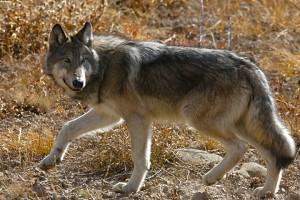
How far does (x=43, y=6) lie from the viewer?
11.2 metres

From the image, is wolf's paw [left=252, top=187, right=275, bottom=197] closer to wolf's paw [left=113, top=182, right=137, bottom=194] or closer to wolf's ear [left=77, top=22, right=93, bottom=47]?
wolf's paw [left=113, top=182, right=137, bottom=194]

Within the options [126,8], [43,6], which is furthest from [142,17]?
[43,6]

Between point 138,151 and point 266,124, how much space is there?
1.19 meters

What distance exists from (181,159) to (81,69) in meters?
1.44

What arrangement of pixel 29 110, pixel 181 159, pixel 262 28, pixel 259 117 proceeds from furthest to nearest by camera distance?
1. pixel 262 28
2. pixel 29 110
3. pixel 181 159
4. pixel 259 117

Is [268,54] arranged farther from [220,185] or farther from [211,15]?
[220,185]

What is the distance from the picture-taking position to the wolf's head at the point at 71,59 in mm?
7124

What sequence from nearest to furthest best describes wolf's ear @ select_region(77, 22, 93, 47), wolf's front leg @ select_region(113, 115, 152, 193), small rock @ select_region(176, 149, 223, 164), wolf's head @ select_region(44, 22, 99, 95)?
1. wolf's front leg @ select_region(113, 115, 152, 193)
2. wolf's head @ select_region(44, 22, 99, 95)
3. wolf's ear @ select_region(77, 22, 93, 47)
4. small rock @ select_region(176, 149, 223, 164)

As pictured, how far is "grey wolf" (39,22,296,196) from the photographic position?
22.5 feet

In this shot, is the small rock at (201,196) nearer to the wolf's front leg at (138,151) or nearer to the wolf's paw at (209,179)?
the wolf's paw at (209,179)

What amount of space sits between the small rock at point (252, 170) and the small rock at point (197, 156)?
1.01ft

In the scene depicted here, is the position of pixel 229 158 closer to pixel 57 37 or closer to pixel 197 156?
pixel 197 156

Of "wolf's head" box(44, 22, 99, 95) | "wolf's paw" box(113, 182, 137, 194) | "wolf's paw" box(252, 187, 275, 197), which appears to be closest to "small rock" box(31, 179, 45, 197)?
"wolf's paw" box(113, 182, 137, 194)

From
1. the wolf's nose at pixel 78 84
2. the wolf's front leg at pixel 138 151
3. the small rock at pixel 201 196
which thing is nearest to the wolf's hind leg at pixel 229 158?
the small rock at pixel 201 196
